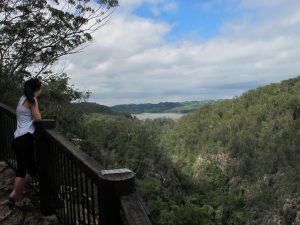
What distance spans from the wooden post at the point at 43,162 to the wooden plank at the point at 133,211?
2414 millimetres

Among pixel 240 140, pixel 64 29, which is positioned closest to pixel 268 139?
pixel 240 140

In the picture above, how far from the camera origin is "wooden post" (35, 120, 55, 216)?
5.00 metres

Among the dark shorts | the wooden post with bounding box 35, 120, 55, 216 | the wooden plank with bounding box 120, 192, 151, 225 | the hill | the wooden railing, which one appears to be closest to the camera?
the wooden plank with bounding box 120, 192, 151, 225

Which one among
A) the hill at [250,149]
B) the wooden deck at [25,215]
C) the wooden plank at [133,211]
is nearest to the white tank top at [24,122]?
the wooden deck at [25,215]

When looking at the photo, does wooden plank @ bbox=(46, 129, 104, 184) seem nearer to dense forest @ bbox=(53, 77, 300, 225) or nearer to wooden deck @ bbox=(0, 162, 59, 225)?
wooden deck @ bbox=(0, 162, 59, 225)

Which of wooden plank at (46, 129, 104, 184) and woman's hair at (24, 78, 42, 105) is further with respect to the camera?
woman's hair at (24, 78, 42, 105)

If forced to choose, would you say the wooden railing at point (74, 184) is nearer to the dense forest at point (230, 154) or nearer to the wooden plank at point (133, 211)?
the wooden plank at point (133, 211)

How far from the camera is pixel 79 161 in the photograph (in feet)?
11.8

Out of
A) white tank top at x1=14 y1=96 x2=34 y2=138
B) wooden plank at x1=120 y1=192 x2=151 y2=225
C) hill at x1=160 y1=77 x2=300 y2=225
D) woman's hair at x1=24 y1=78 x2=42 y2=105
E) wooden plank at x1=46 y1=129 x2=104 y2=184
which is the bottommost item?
hill at x1=160 y1=77 x2=300 y2=225

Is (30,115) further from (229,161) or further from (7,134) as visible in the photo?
(229,161)

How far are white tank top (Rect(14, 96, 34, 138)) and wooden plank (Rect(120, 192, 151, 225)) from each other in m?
2.75

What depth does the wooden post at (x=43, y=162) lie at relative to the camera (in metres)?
5.00

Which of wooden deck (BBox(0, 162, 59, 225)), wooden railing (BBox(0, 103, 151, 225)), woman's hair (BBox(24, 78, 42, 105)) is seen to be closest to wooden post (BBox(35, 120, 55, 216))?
wooden railing (BBox(0, 103, 151, 225))

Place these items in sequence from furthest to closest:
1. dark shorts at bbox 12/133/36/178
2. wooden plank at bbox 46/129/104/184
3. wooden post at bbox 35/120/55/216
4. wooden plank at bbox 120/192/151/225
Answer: dark shorts at bbox 12/133/36/178 → wooden post at bbox 35/120/55/216 → wooden plank at bbox 46/129/104/184 → wooden plank at bbox 120/192/151/225
